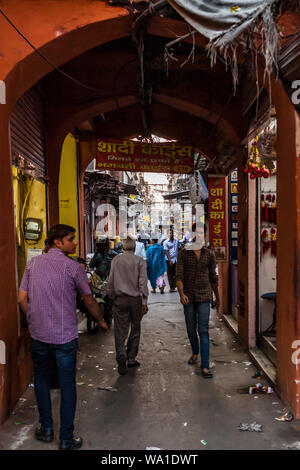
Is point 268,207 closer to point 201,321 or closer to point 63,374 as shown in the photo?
point 201,321

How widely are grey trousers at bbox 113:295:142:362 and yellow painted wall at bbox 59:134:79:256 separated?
162 inches

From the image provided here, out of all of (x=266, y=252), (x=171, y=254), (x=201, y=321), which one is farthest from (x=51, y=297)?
(x=171, y=254)

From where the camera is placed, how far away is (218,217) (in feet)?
27.2

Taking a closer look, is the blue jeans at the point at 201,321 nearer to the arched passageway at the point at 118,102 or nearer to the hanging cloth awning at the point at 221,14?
the arched passageway at the point at 118,102

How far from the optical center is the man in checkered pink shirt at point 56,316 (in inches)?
123

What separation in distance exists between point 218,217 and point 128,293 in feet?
12.9

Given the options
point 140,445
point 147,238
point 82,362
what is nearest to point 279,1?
point 140,445

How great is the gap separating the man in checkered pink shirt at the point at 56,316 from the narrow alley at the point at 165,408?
457 millimetres

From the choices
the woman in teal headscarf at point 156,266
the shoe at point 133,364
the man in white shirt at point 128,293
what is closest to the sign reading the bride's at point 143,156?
the man in white shirt at point 128,293

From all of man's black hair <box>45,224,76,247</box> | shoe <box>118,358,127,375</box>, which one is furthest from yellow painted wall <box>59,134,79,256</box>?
man's black hair <box>45,224,76,247</box>

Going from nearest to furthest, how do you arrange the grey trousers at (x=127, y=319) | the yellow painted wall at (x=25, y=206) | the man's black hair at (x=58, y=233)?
the man's black hair at (x=58, y=233)
the yellow painted wall at (x=25, y=206)
the grey trousers at (x=127, y=319)

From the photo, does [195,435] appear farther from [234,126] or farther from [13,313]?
[234,126]

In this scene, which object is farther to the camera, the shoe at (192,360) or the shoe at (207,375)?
the shoe at (192,360)

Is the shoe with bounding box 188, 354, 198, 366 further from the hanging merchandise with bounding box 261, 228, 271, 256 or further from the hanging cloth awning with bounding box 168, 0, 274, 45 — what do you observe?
the hanging cloth awning with bounding box 168, 0, 274, 45
